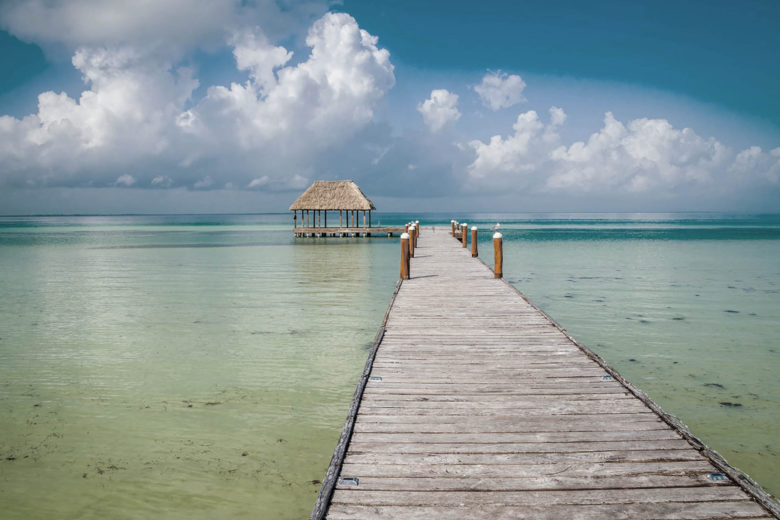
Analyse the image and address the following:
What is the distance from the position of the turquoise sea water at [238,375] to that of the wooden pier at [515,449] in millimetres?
1280

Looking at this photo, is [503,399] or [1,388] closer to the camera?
[503,399]

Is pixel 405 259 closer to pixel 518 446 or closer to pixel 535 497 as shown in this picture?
pixel 518 446

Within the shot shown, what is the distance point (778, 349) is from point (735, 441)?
527 centimetres

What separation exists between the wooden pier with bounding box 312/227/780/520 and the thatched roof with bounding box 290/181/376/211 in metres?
38.5

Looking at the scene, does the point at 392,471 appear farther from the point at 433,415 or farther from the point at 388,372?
the point at 388,372

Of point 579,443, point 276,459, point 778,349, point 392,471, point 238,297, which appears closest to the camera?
point 392,471

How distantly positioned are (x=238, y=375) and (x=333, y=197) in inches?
1492

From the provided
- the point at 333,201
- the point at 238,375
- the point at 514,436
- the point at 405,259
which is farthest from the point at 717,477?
the point at 333,201

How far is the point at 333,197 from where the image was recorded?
150 ft

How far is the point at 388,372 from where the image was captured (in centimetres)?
581

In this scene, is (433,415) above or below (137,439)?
above

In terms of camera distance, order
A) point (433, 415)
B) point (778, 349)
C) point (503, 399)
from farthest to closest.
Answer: point (778, 349)
point (503, 399)
point (433, 415)

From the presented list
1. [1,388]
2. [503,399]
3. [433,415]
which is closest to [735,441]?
[503,399]

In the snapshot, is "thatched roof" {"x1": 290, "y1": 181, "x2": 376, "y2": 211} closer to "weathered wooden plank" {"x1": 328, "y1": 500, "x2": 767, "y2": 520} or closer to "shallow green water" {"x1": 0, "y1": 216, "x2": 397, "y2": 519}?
"shallow green water" {"x1": 0, "y1": 216, "x2": 397, "y2": 519}
